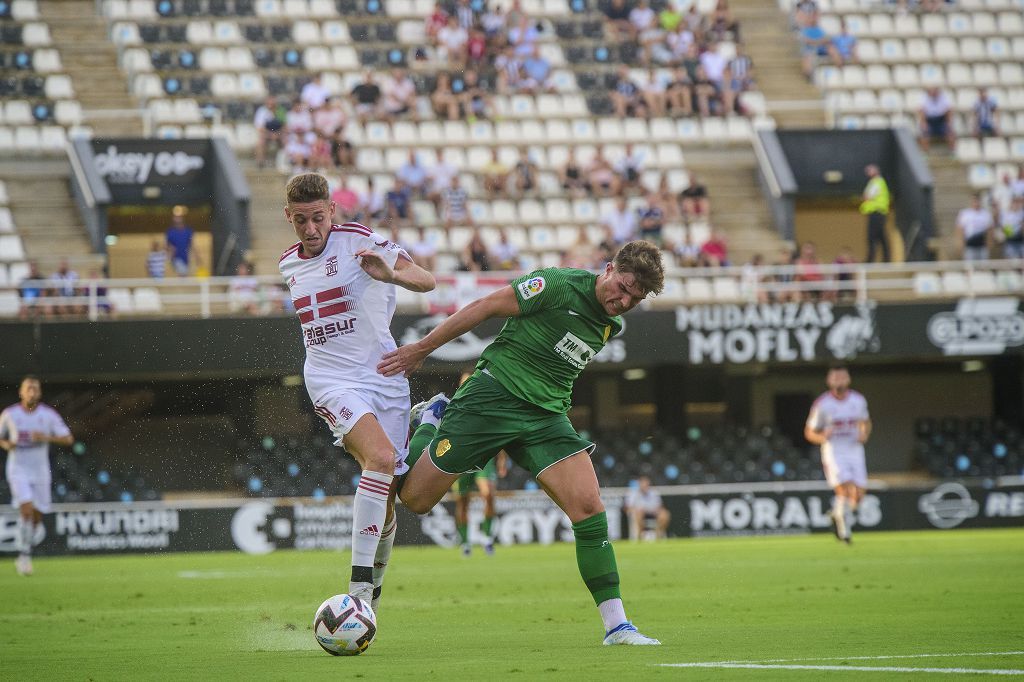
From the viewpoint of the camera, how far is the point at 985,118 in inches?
1273

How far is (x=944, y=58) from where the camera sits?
113 feet

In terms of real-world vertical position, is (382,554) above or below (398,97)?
below

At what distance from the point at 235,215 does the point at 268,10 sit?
691 cm

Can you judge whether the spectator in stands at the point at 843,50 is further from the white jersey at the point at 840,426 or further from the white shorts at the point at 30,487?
the white shorts at the point at 30,487

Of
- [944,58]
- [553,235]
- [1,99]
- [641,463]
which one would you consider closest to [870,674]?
[641,463]

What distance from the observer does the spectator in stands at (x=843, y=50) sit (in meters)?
34.4

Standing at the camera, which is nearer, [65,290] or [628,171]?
[65,290]

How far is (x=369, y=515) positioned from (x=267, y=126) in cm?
2211

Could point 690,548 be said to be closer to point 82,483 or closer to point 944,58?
point 82,483

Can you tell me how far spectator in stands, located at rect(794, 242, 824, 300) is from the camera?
2644 centimetres

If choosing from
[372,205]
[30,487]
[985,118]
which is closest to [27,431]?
[30,487]

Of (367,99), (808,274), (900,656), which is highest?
(367,99)

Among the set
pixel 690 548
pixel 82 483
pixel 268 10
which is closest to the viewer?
pixel 690 548

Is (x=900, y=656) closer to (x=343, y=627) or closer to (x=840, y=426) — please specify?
(x=343, y=627)
